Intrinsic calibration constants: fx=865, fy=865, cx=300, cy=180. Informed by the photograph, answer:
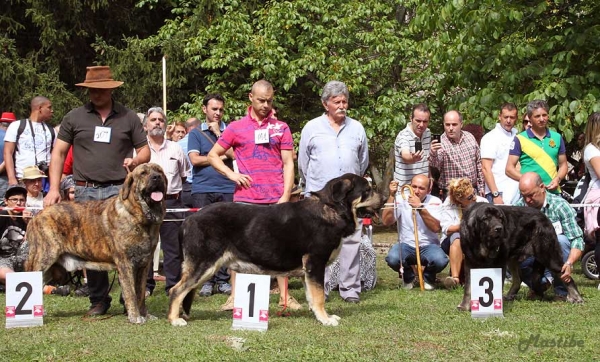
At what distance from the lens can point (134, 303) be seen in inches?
288

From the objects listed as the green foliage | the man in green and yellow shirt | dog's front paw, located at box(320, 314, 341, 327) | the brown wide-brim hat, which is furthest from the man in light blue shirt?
the green foliage

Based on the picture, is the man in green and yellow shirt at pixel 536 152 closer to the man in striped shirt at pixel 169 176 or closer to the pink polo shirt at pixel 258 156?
the pink polo shirt at pixel 258 156

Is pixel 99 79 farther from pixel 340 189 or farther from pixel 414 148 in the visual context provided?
pixel 414 148

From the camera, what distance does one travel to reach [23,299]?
7062mm

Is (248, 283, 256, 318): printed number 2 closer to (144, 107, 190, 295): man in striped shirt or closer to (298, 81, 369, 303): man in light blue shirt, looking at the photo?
(298, 81, 369, 303): man in light blue shirt

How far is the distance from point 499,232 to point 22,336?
13.1 feet

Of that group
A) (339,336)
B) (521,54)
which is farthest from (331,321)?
(521,54)

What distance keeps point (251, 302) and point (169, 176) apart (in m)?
3.26

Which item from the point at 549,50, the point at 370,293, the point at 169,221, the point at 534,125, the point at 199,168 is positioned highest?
the point at 549,50

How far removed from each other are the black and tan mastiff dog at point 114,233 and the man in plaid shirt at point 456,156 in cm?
389

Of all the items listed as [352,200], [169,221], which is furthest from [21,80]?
[352,200]

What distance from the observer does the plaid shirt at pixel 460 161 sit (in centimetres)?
992

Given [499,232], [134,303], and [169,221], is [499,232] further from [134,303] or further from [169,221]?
[169,221]

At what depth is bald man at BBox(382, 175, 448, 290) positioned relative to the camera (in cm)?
938
